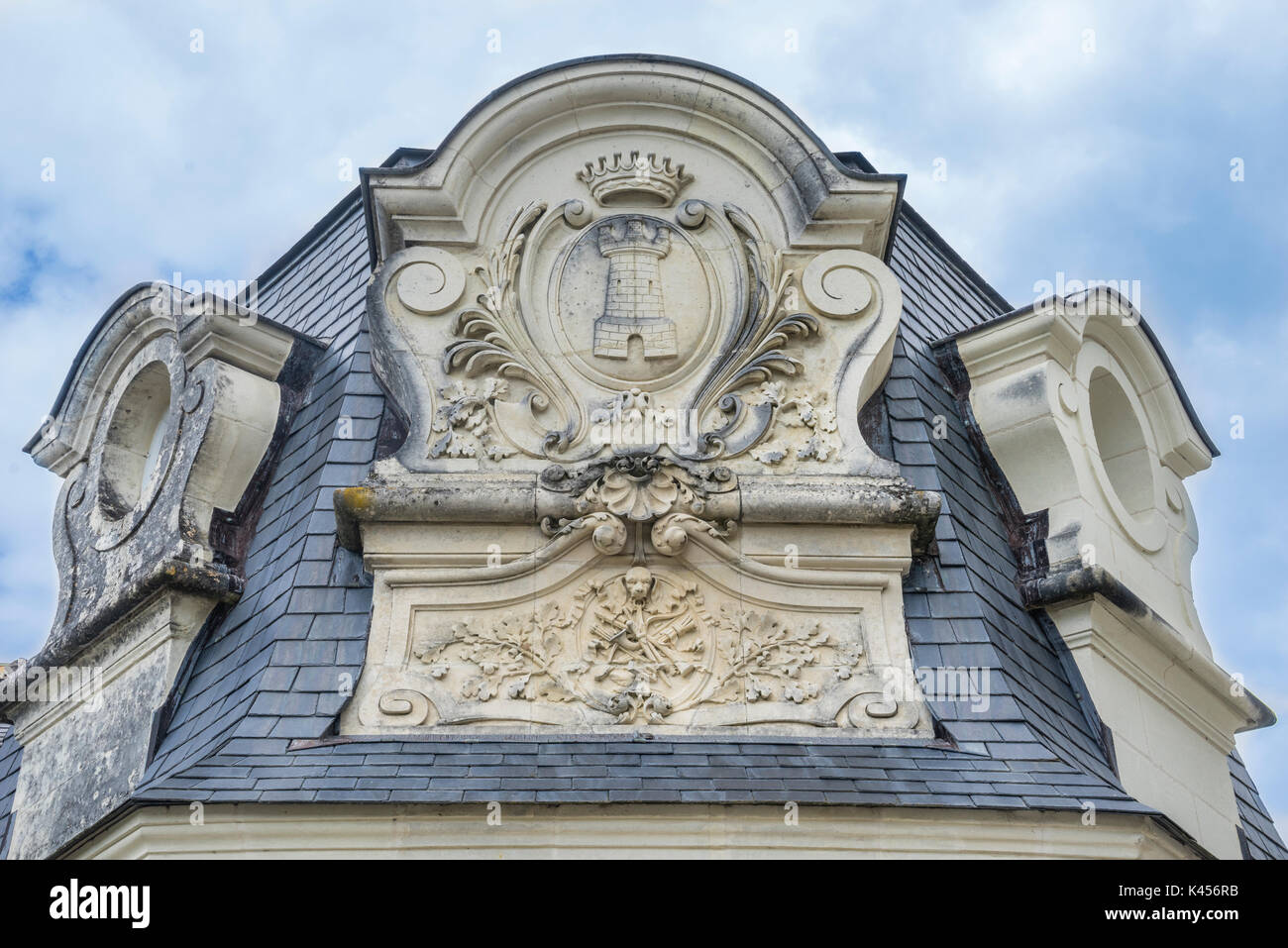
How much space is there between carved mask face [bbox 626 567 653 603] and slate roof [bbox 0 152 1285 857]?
80 cm

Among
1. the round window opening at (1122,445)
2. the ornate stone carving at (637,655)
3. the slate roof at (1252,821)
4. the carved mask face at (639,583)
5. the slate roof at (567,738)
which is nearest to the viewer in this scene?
the slate roof at (567,738)

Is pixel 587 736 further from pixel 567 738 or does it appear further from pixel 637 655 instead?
pixel 637 655

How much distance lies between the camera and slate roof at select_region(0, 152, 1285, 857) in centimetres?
795

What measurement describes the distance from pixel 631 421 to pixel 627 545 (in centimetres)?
84

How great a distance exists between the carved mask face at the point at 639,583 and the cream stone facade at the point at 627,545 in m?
0.02

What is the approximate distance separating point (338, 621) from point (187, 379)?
2.25 metres

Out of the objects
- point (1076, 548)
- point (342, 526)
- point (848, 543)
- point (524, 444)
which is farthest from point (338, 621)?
point (1076, 548)

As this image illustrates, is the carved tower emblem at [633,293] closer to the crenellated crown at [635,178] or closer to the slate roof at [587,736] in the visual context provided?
the crenellated crown at [635,178]

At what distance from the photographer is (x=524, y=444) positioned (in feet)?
31.1

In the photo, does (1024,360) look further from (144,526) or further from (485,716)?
(144,526)

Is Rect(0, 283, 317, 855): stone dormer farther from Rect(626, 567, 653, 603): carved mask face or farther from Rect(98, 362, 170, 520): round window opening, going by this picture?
Rect(626, 567, 653, 603): carved mask face

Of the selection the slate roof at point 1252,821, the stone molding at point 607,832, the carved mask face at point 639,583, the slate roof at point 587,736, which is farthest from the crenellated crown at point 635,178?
the slate roof at point 1252,821

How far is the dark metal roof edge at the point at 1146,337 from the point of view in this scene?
10.5m

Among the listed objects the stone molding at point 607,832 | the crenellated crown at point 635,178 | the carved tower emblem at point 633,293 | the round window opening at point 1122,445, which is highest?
the crenellated crown at point 635,178
